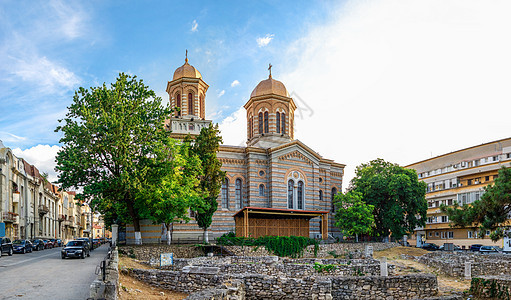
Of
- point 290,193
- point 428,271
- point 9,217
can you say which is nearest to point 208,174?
point 290,193

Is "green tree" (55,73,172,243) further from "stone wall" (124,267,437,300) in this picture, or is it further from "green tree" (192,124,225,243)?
"stone wall" (124,267,437,300)

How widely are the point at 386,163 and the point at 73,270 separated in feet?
117

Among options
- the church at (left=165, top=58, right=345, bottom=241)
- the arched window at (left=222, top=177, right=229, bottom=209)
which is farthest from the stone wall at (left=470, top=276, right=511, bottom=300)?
the arched window at (left=222, top=177, right=229, bottom=209)

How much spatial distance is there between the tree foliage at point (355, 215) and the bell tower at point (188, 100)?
16.3 m

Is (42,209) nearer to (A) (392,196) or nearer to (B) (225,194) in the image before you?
(B) (225,194)

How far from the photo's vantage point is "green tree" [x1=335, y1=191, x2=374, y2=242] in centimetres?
3941

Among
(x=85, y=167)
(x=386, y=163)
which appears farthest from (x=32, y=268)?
(x=386, y=163)

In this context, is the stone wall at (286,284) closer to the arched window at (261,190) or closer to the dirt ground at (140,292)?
the dirt ground at (140,292)

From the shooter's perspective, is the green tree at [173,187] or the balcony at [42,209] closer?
the green tree at [173,187]

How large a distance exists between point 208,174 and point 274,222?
8.58 m

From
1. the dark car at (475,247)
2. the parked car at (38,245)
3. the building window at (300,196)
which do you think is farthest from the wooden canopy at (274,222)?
the dark car at (475,247)

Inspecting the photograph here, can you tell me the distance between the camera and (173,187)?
28.6 m

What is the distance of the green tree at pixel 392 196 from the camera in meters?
42.3

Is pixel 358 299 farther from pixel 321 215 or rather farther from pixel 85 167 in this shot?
pixel 321 215
